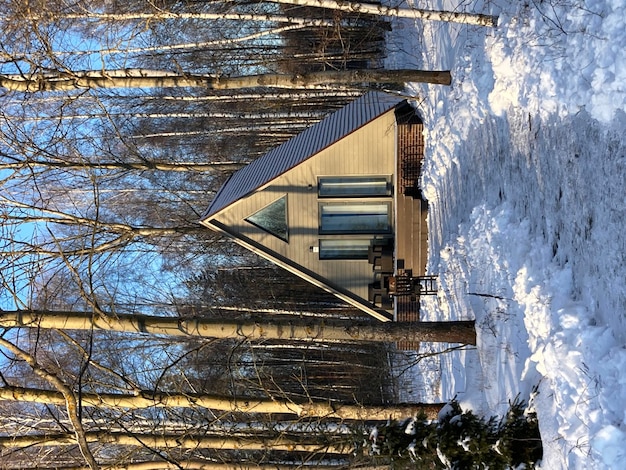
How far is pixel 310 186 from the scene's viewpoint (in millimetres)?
12008

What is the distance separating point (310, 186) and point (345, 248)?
5.68ft

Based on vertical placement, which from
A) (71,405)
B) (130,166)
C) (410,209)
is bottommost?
(71,405)

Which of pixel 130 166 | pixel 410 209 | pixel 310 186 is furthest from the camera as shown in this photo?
pixel 130 166

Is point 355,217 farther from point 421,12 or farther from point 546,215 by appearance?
point 546,215

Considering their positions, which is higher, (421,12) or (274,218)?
(421,12)

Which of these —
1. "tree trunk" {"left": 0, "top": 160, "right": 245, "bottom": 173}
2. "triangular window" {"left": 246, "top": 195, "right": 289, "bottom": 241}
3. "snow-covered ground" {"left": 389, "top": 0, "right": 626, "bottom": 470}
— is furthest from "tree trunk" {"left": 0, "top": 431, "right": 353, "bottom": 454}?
"tree trunk" {"left": 0, "top": 160, "right": 245, "bottom": 173}

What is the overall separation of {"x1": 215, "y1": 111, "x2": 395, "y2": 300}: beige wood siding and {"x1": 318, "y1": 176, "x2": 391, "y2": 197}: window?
13 centimetres

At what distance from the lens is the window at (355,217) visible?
1221 cm

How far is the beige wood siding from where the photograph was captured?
1182 cm

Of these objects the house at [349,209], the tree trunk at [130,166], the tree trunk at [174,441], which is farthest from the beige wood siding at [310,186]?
the tree trunk at [174,441]

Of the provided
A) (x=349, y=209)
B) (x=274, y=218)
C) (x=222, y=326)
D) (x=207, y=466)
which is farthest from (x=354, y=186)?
(x=207, y=466)

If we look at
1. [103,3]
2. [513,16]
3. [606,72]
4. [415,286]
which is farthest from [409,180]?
[103,3]

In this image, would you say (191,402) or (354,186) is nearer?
(191,402)

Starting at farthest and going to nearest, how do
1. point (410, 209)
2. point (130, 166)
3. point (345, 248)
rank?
point (130, 166)
point (345, 248)
point (410, 209)
